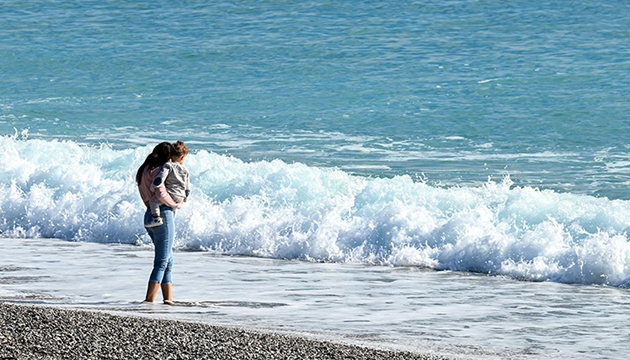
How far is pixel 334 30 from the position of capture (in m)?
29.9

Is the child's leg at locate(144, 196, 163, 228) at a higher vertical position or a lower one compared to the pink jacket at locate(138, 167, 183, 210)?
lower

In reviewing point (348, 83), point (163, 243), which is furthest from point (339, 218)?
point (348, 83)

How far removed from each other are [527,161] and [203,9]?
16480mm

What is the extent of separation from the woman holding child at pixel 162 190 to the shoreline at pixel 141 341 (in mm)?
1436

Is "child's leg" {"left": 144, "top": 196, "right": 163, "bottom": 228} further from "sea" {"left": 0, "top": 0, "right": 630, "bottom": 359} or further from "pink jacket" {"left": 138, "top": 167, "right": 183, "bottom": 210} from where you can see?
"sea" {"left": 0, "top": 0, "right": 630, "bottom": 359}

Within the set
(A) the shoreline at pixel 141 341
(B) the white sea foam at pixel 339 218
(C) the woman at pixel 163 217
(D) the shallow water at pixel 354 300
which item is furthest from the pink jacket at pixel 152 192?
(B) the white sea foam at pixel 339 218

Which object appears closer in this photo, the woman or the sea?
the woman

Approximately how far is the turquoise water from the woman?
711cm

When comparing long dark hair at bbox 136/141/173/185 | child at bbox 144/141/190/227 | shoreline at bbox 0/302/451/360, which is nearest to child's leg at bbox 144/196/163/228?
child at bbox 144/141/190/227

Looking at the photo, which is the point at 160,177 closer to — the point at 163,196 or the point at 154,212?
the point at 163,196

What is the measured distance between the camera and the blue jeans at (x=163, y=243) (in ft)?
33.1

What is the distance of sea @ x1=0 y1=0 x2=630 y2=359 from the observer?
10484 mm

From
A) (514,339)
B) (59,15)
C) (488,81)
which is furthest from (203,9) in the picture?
(514,339)

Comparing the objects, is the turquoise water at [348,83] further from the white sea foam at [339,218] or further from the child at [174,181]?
the child at [174,181]
